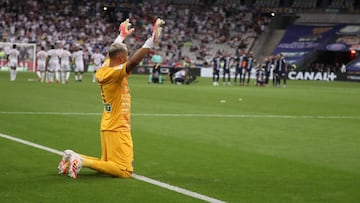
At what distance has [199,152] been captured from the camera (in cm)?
1343

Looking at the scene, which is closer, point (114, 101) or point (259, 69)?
point (114, 101)

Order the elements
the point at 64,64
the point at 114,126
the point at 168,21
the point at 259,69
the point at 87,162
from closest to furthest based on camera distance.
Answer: the point at 87,162 < the point at 114,126 < the point at 64,64 < the point at 259,69 < the point at 168,21

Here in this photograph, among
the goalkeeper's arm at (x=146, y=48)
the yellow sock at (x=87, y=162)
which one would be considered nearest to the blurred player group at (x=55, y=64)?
the yellow sock at (x=87, y=162)

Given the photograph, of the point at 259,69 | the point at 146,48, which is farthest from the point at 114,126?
the point at 259,69

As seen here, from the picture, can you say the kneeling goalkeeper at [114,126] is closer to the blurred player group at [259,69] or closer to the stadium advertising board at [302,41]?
the blurred player group at [259,69]

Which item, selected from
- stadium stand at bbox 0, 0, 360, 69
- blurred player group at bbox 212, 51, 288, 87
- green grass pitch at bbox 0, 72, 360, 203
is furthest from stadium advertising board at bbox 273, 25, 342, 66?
green grass pitch at bbox 0, 72, 360, 203

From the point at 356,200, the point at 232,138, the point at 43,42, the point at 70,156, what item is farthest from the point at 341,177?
the point at 43,42

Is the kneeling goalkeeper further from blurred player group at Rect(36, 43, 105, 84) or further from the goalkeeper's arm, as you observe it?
blurred player group at Rect(36, 43, 105, 84)

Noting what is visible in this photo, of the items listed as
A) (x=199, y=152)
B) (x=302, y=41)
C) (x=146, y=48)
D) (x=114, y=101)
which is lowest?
(x=199, y=152)

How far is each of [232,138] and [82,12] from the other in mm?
59328

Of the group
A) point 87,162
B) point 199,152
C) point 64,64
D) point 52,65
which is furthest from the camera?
point 64,64

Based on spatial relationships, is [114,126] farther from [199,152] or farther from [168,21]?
[168,21]

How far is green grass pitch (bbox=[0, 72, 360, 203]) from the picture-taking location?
30.7 ft

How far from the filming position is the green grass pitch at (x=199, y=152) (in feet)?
30.7
